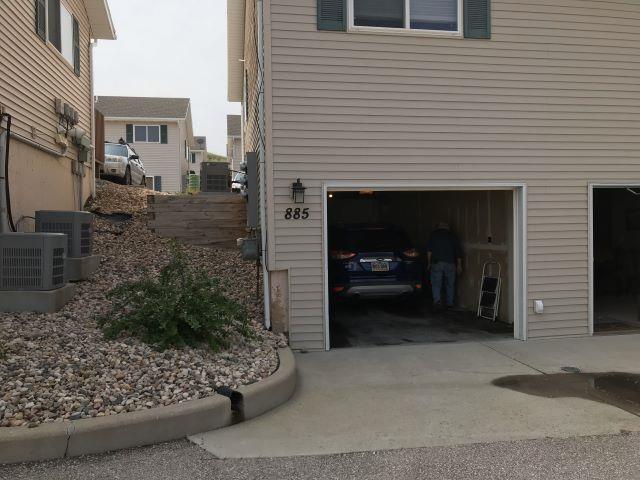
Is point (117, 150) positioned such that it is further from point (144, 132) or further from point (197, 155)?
point (197, 155)

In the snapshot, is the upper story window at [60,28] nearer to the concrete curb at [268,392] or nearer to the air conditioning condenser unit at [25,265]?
the air conditioning condenser unit at [25,265]

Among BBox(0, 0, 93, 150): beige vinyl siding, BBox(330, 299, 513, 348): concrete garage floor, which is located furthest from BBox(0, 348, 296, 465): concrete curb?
BBox(0, 0, 93, 150): beige vinyl siding

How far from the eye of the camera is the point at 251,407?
191 inches

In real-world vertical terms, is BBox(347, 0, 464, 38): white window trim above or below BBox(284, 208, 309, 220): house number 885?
above

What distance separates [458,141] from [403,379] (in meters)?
3.43

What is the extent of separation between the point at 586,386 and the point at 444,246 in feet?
14.3

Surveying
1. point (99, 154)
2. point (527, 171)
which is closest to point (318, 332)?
point (527, 171)

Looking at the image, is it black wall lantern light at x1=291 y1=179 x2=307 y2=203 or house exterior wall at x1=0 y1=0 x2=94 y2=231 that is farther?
house exterior wall at x1=0 y1=0 x2=94 y2=231

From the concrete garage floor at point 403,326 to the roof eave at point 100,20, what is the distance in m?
9.45

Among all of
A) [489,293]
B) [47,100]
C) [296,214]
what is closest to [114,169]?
[47,100]

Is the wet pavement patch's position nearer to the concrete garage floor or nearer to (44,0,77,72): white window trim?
the concrete garage floor

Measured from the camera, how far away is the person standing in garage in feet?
32.2

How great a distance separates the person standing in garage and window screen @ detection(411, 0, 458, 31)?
142 inches

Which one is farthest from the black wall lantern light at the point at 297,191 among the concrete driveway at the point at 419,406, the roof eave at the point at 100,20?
the roof eave at the point at 100,20
